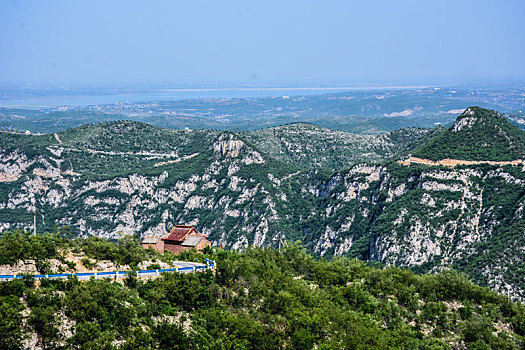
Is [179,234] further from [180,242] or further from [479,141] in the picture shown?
[479,141]

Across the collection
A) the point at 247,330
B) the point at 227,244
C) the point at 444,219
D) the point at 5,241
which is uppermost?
the point at 5,241

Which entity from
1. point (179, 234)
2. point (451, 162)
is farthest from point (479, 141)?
point (179, 234)

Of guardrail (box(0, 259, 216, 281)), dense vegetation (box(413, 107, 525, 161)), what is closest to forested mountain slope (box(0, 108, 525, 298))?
dense vegetation (box(413, 107, 525, 161))

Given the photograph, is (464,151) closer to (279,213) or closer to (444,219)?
(444,219)

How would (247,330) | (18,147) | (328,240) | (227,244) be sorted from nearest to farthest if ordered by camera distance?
(247,330)
(328,240)
(227,244)
(18,147)

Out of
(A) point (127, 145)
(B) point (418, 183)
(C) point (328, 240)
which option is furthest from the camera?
(A) point (127, 145)

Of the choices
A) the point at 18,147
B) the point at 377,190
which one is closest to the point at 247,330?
the point at 377,190
